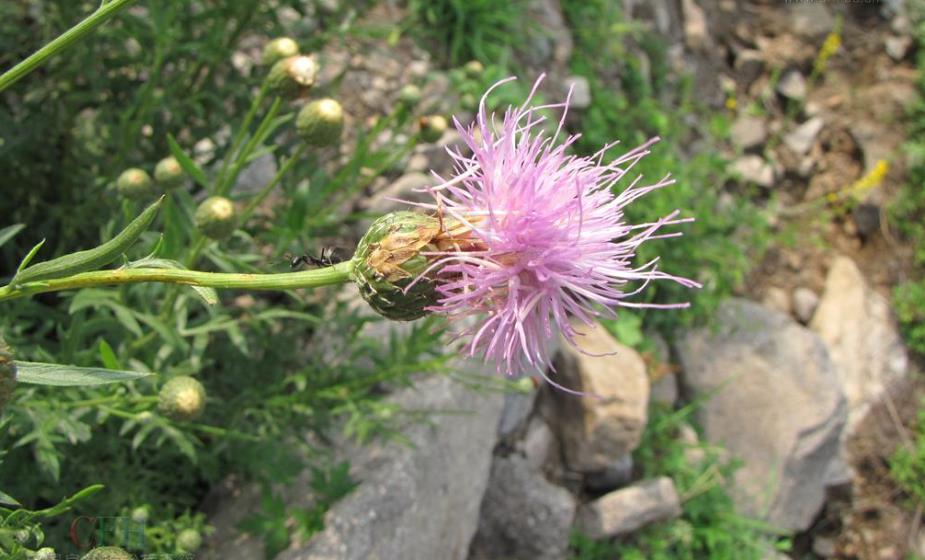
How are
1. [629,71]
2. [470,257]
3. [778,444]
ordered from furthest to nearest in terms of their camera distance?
[629,71]
[778,444]
[470,257]

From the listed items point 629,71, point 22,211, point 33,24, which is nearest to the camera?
point 22,211

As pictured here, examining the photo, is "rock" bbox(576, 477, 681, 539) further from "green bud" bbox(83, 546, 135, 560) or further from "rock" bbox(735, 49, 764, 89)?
"rock" bbox(735, 49, 764, 89)

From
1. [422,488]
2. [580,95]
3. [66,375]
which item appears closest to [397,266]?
[66,375]

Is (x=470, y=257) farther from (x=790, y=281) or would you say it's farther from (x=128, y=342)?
(x=790, y=281)

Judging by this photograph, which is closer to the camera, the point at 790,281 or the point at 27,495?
the point at 27,495

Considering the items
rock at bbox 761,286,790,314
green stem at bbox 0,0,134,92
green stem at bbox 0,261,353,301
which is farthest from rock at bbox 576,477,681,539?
green stem at bbox 0,0,134,92

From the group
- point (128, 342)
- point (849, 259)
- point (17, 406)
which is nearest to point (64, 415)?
point (17, 406)
